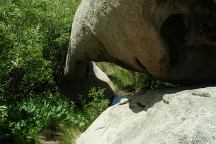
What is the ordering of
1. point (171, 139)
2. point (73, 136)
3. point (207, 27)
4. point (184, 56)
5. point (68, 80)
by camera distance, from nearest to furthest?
point (171, 139) < point (207, 27) < point (184, 56) < point (73, 136) < point (68, 80)

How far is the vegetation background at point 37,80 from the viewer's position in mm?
6660

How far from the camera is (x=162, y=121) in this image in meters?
4.11

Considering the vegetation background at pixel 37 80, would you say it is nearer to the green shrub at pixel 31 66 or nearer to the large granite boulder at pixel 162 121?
the green shrub at pixel 31 66

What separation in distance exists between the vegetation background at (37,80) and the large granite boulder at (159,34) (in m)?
1.45

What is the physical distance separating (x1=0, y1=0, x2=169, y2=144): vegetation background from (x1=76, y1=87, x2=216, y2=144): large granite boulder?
1484 millimetres

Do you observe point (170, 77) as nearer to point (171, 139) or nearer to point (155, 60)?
point (155, 60)

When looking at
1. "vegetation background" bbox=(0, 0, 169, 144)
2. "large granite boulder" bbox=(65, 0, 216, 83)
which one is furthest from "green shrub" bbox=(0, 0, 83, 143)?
"large granite boulder" bbox=(65, 0, 216, 83)

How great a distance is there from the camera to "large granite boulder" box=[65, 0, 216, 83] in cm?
476

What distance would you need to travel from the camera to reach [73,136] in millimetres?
6934

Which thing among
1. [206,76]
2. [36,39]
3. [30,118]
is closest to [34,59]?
[36,39]

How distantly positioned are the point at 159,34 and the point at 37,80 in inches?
119

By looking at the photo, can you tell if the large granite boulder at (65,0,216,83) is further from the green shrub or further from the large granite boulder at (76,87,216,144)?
the green shrub

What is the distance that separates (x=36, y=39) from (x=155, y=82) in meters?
2.52

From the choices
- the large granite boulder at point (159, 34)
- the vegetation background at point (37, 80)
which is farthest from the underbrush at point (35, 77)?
the large granite boulder at point (159, 34)
